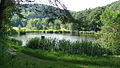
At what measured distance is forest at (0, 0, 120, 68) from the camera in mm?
4852

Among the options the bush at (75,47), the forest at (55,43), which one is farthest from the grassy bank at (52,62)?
the bush at (75,47)

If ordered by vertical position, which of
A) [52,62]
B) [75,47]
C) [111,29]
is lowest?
[75,47]

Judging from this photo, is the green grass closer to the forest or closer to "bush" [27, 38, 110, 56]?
the forest

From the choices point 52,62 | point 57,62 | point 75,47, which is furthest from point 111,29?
point 52,62

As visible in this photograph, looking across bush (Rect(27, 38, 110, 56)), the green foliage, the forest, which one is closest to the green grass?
the forest

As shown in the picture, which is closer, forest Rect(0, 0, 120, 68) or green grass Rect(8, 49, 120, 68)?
forest Rect(0, 0, 120, 68)

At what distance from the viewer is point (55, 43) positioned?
1541 centimetres

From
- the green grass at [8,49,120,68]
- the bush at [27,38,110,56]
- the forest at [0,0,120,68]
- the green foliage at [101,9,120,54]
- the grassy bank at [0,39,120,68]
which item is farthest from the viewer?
the green foliage at [101,9,120,54]

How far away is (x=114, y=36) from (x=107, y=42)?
942mm

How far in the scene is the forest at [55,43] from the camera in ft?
15.9

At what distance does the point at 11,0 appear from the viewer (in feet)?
17.8

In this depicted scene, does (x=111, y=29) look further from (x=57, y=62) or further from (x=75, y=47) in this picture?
(x=57, y=62)

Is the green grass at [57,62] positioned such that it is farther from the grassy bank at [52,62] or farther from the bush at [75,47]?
the bush at [75,47]

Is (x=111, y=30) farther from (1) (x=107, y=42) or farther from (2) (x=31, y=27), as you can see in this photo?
(2) (x=31, y=27)
